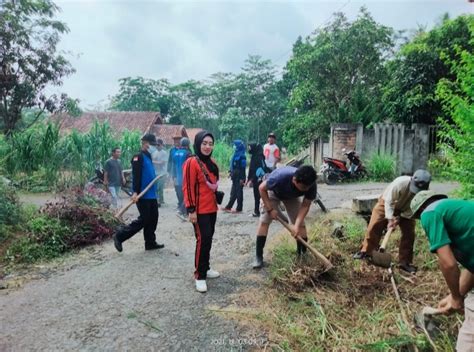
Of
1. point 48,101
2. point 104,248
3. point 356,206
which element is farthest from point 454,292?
point 48,101

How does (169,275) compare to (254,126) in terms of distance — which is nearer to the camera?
(169,275)

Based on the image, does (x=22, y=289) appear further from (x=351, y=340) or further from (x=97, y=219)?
(x=351, y=340)

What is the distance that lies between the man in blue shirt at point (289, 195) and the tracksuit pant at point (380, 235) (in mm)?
839

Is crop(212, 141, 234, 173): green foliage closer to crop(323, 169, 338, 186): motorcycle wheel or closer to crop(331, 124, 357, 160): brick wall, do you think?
crop(331, 124, 357, 160): brick wall

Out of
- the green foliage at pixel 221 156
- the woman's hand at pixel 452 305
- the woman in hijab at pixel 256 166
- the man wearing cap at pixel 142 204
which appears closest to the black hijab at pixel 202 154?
the man wearing cap at pixel 142 204

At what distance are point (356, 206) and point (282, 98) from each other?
30.3 meters

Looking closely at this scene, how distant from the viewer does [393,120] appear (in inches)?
499

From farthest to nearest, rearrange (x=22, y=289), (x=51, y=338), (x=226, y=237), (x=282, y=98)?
1. (x=282, y=98)
2. (x=226, y=237)
3. (x=22, y=289)
4. (x=51, y=338)

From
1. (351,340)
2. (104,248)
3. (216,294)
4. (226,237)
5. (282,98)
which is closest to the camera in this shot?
(351,340)

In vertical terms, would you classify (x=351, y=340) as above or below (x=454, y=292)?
below

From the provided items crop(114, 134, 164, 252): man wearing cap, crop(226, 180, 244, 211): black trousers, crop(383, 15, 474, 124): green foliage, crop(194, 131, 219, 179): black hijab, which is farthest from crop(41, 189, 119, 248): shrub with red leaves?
crop(383, 15, 474, 124): green foliage

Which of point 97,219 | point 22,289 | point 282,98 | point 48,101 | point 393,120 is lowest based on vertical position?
point 22,289

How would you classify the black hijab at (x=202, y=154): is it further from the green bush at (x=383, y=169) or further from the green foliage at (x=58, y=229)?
the green bush at (x=383, y=169)

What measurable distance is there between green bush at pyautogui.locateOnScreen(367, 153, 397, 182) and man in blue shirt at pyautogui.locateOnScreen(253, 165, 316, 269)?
303 inches
